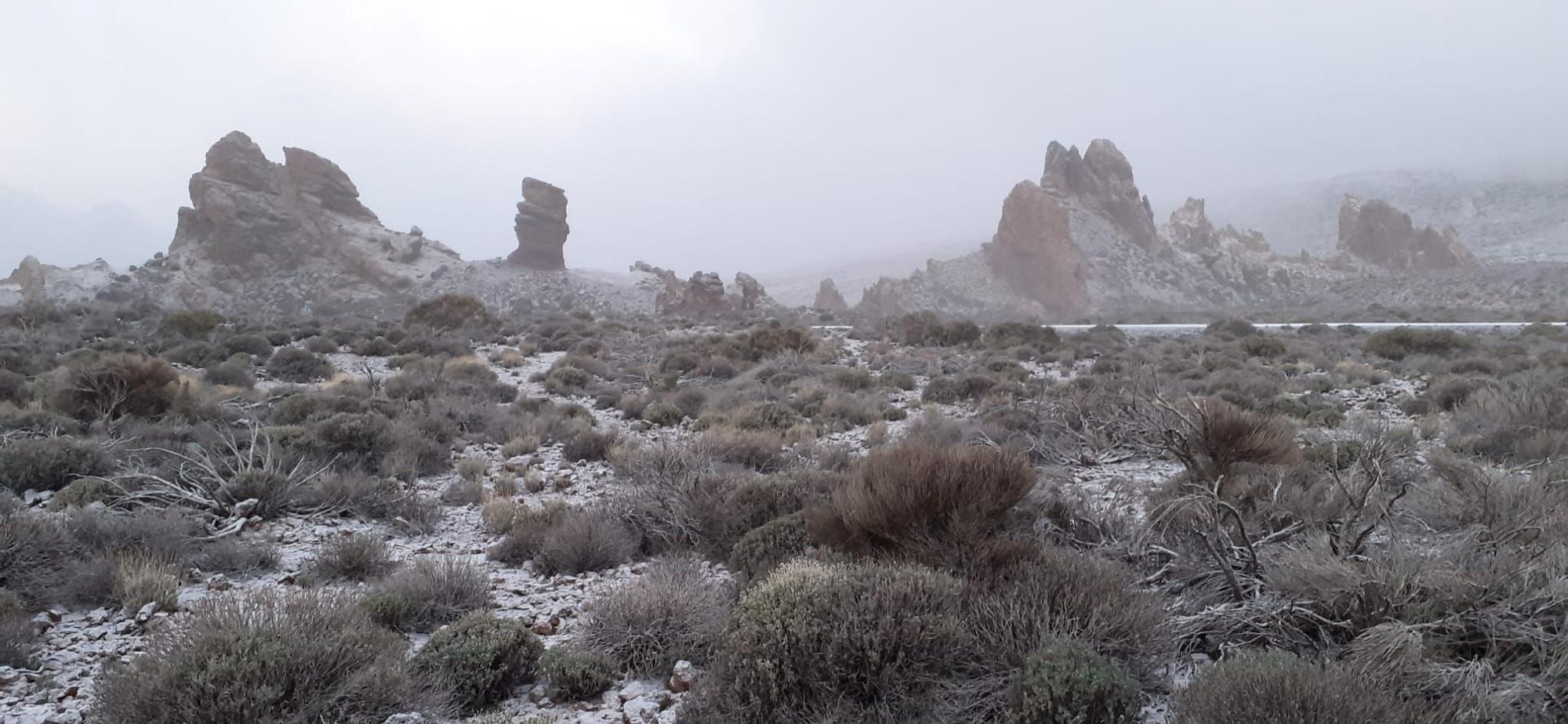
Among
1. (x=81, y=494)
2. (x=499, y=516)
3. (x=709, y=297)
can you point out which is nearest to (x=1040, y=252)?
(x=709, y=297)

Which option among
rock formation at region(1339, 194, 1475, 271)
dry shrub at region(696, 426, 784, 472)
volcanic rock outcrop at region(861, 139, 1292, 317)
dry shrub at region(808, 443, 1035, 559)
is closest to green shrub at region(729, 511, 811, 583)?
dry shrub at region(808, 443, 1035, 559)

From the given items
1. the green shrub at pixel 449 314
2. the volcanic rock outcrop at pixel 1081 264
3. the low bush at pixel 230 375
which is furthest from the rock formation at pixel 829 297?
the low bush at pixel 230 375

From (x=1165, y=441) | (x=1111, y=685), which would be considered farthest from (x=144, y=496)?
(x=1165, y=441)

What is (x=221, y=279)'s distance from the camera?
1906 inches

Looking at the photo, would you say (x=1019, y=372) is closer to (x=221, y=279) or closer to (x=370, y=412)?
(x=370, y=412)

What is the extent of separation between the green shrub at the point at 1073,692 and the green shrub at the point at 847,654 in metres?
0.36

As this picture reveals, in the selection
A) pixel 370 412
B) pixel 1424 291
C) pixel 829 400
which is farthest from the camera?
pixel 1424 291

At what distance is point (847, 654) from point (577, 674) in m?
1.47

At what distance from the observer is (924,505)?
430 centimetres

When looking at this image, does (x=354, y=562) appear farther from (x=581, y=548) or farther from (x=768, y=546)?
(x=768, y=546)

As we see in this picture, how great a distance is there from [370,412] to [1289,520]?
10142 mm

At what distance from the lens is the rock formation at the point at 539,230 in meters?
60.3

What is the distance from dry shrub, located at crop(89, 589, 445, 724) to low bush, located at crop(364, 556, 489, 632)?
3.09ft

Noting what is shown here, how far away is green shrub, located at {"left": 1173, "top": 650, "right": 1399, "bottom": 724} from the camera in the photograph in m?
2.42
